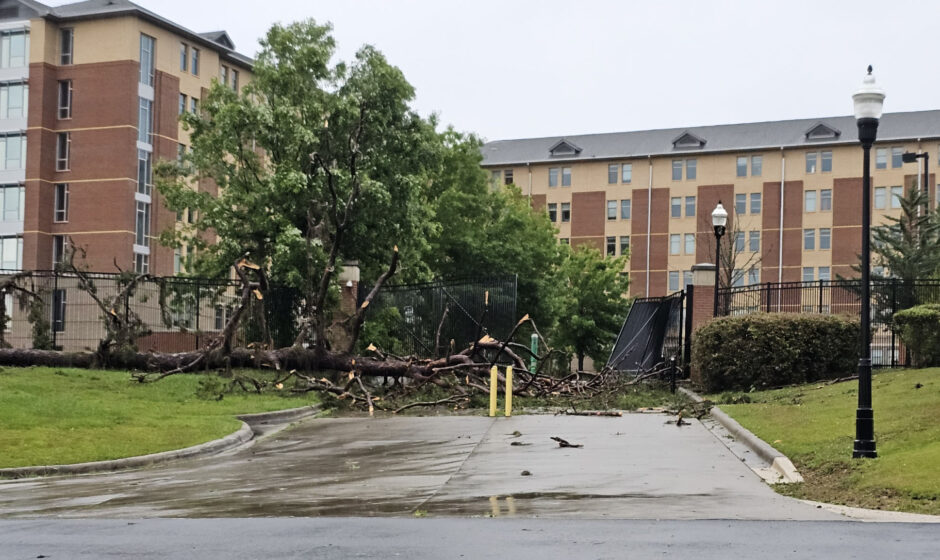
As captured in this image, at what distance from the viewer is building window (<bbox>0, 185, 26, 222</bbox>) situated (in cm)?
6519

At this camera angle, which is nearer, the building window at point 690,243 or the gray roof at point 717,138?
the gray roof at point 717,138

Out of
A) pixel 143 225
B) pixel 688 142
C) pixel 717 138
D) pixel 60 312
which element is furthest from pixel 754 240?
pixel 60 312

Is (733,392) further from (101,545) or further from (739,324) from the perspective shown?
(101,545)

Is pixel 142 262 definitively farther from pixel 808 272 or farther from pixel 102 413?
pixel 808 272

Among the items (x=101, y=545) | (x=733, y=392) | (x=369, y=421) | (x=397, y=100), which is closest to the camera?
(x=101, y=545)

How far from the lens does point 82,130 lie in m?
65.0

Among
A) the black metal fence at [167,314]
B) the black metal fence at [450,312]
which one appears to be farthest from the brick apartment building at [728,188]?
the black metal fence at [450,312]

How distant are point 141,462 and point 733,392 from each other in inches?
498

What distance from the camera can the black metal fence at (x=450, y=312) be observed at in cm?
2970

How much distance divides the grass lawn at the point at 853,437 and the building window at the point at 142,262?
4925 cm

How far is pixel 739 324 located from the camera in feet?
79.8

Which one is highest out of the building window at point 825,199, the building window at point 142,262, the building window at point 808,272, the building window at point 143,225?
the building window at point 825,199

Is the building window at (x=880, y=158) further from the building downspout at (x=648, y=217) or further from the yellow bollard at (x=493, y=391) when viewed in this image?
the yellow bollard at (x=493, y=391)

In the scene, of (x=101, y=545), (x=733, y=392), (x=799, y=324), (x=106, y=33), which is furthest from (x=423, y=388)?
(x=106, y=33)
